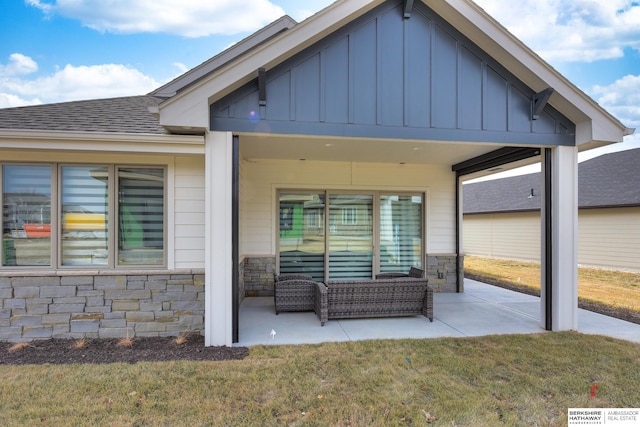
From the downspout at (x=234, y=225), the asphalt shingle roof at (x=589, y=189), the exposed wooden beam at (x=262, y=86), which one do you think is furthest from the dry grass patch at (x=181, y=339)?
the asphalt shingle roof at (x=589, y=189)

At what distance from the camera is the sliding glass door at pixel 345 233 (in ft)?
26.0

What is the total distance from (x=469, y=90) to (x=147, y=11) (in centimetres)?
1036

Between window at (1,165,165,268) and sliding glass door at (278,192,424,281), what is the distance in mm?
3313

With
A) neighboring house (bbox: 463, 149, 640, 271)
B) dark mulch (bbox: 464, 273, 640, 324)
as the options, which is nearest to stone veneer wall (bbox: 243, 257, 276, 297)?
dark mulch (bbox: 464, 273, 640, 324)

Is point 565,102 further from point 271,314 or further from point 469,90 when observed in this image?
point 271,314

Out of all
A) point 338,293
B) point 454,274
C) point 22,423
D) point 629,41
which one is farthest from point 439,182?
point 629,41

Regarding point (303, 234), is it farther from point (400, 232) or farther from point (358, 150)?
point (358, 150)

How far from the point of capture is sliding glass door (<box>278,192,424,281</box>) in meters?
7.91

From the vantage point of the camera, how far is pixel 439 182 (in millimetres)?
8273

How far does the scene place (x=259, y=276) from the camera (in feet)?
25.0

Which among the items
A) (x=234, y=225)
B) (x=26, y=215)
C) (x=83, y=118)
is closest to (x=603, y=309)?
(x=234, y=225)

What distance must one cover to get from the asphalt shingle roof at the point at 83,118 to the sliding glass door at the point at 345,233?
3531 millimetres

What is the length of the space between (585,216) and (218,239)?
49.5 feet

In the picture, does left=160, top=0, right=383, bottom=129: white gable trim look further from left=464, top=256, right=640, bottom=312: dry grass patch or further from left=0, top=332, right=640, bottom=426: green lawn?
left=464, top=256, right=640, bottom=312: dry grass patch
